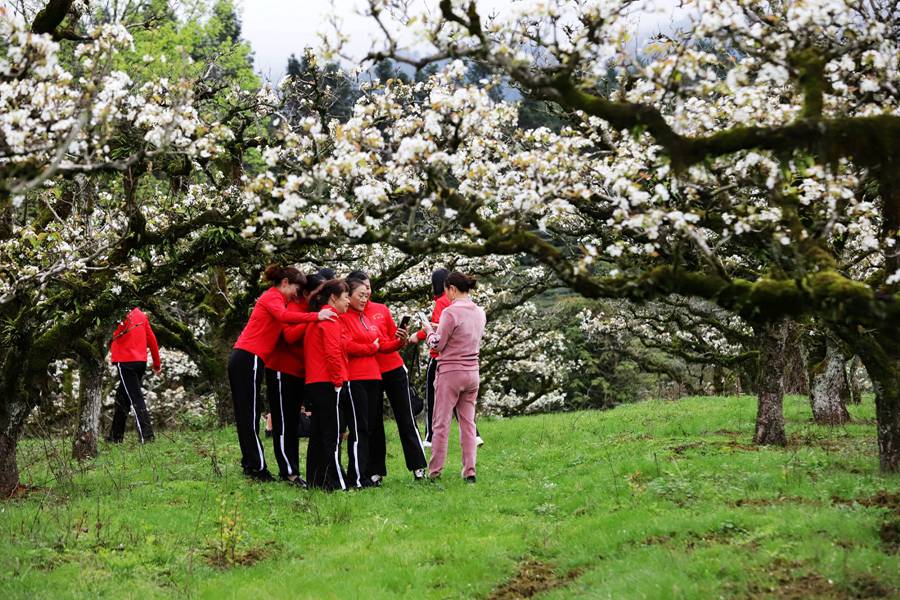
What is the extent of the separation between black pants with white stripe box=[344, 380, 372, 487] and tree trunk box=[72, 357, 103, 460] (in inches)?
211

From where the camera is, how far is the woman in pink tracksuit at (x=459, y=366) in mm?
11422

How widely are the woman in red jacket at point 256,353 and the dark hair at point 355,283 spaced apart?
2.21 ft

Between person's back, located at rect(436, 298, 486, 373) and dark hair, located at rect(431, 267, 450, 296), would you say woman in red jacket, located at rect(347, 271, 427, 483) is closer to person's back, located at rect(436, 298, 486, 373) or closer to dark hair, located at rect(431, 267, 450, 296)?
person's back, located at rect(436, 298, 486, 373)

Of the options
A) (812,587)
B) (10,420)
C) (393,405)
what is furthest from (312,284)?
(812,587)

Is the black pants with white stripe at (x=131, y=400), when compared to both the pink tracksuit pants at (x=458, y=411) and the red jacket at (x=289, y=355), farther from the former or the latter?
the pink tracksuit pants at (x=458, y=411)

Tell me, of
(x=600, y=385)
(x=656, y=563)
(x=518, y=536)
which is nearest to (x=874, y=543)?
(x=656, y=563)

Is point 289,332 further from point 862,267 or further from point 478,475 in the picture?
point 862,267

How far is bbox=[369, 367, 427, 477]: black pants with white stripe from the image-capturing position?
11.9 m

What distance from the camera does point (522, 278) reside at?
95.2 feet

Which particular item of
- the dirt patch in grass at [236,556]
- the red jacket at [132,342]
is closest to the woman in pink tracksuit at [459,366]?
the dirt patch in grass at [236,556]

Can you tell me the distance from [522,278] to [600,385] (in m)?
10.5

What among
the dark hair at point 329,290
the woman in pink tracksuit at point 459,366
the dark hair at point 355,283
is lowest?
the woman in pink tracksuit at point 459,366

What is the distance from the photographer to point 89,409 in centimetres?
1474

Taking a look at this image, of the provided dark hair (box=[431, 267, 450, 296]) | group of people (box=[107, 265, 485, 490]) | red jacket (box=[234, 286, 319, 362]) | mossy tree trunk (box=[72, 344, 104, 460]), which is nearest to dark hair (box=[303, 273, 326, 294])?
group of people (box=[107, 265, 485, 490])
